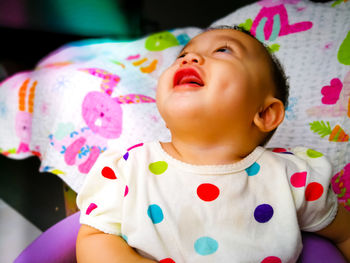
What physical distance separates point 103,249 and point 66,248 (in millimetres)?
99

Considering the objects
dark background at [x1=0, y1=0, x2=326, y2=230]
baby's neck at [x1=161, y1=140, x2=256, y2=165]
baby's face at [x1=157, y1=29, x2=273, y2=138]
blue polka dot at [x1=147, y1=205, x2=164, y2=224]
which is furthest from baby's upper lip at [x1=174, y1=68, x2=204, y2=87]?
dark background at [x1=0, y1=0, x2=326, y2=230]

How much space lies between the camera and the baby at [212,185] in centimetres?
47

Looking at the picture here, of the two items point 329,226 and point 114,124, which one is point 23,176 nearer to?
point 114,124

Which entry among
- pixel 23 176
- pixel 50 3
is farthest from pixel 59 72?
pixel 50 3

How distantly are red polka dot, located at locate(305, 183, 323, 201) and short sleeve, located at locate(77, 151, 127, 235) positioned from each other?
11.7 inches

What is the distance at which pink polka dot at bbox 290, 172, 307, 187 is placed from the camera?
0.53 meters

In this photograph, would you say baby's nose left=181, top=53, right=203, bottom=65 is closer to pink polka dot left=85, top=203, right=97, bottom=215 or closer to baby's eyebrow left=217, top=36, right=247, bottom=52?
baby's eyebrow left=217, top=36, right=247, bottom=52

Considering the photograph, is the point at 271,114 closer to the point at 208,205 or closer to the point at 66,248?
the point at 208,205

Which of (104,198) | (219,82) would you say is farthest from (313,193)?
(104,198)

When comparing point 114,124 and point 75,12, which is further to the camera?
point 75,12

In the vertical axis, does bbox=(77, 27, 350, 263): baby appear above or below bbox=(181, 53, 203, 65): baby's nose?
below

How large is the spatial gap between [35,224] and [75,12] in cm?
114

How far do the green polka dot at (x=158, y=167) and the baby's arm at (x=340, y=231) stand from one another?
0.29m

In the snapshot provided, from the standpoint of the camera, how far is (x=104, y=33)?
69.8 inches
